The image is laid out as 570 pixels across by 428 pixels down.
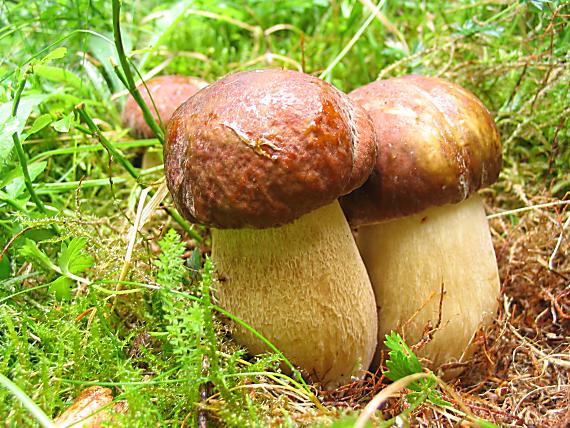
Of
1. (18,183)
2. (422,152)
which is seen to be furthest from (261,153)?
(18,183)

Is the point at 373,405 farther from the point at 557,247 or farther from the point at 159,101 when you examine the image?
the point at 159,101

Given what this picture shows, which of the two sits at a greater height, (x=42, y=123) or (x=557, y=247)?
(x=42, y=123)

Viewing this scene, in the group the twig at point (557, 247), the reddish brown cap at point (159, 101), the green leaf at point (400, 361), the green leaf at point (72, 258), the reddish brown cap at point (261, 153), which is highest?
the reddish brown cap at point (261, 153)

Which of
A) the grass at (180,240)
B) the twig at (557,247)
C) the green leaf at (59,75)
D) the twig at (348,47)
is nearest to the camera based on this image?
the grass at (180,240)

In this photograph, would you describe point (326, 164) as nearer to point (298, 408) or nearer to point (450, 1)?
point (298, 408)

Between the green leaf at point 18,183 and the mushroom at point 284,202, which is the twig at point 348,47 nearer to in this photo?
the mushroom at point 284,202

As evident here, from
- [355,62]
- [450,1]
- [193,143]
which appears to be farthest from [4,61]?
[450,1]

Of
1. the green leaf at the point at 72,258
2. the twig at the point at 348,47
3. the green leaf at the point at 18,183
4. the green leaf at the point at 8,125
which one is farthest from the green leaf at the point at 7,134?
the twig at the point at 348,47
